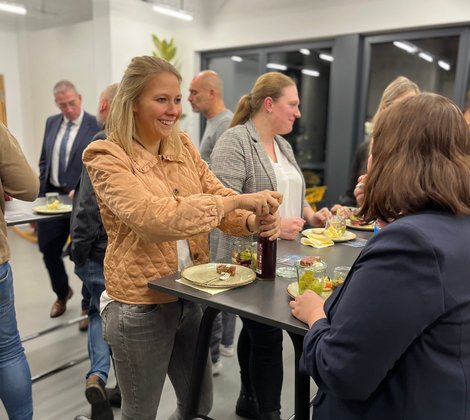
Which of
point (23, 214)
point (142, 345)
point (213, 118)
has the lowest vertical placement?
point (142, 345)

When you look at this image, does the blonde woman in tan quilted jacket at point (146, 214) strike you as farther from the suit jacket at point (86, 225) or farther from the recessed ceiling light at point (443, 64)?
the recessed ceiling light at point (443, 64)

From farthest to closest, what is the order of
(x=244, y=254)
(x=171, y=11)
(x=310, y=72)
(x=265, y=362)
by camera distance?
(x=310, y=72) → (x=171, y=11) → (x=265, y=362) → (x=244, y=254)

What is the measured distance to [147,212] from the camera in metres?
1.22

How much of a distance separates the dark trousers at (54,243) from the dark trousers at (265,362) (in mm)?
1907

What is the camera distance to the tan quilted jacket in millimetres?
1235

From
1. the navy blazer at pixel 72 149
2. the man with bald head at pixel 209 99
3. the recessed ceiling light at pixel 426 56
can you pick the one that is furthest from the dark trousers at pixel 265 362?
the recessed ceiling light at pixel 426 56

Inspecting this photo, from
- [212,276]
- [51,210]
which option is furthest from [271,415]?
[51,210]

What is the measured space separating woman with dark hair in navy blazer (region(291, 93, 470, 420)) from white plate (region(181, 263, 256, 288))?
457mm

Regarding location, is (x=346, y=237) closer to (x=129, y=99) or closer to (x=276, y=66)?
(x=129, y=99)

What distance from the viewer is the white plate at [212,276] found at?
1.38m

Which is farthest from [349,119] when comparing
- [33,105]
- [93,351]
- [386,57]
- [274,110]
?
[33,105]

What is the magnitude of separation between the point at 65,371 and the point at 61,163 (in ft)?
5.16

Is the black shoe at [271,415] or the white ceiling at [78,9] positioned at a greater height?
the white ceiling at [78,9]

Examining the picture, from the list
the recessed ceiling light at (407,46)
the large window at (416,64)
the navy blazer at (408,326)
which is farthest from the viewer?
the recessed ceiling light at (407,46)
